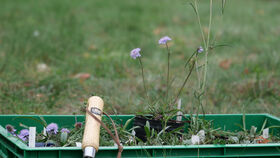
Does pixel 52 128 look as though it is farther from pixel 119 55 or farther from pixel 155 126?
pixel 119 55

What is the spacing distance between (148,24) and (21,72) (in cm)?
253

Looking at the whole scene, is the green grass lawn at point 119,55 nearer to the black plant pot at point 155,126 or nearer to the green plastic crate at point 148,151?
the black plant pot at point 155,126

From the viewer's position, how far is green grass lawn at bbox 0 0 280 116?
2.89 m

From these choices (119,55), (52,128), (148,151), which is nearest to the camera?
(148,151)

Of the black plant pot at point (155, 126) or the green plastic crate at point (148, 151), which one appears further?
the black plant pot at point (155, 126)

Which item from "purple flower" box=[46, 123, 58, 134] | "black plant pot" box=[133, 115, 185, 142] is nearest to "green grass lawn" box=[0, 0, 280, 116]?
"black plant pot" box=[133, 115, 185, 142]

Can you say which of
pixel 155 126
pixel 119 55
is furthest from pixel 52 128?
pixel 119 55

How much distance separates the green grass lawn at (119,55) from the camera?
289cm

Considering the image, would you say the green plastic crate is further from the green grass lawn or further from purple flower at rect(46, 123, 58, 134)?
the green grass lawn

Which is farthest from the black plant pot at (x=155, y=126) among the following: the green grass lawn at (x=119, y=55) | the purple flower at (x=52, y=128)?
the purple flower at (x=52, y=128)

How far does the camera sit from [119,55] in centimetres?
398

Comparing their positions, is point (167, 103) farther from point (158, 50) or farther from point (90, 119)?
point (158, 50)

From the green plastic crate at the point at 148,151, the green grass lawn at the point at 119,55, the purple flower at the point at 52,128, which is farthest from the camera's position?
the green grass lawn at the point at 119,55

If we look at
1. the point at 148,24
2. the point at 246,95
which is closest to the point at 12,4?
the point at 148,24
